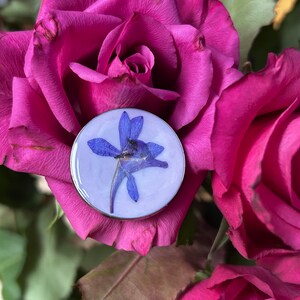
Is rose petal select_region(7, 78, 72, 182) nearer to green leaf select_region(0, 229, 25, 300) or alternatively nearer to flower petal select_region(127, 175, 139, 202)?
flower petal select_region(127, 175, 139, 202)

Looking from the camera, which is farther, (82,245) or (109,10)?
(82,245)

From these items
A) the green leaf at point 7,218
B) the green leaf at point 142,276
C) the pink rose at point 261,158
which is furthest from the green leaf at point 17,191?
the pink rose at point 261,158

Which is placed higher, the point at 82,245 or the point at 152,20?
the point at 152,20

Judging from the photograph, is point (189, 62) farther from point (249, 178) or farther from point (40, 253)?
point (40, 253)

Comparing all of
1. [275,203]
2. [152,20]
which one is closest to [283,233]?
[275,203]

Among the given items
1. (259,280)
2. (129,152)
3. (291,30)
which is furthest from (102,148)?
(291,30)

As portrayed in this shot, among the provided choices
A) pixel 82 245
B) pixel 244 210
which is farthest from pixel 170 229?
pixel 82 245

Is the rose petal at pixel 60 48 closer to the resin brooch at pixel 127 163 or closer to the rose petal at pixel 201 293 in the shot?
the resin brooch at pixel 127 163
